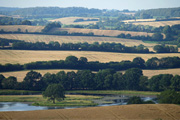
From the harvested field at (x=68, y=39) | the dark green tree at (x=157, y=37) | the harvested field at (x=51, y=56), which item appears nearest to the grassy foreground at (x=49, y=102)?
the harvested field at (x=51, y=56)

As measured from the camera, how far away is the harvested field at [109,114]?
53.6 meters

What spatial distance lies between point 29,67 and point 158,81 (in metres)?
35.4

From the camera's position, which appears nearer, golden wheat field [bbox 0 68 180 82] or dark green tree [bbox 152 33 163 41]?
golden wheat field [bbox 0 68 180 82]

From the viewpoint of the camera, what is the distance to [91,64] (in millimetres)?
112188

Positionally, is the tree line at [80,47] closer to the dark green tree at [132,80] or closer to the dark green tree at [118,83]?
the dark green tree at [132,80]

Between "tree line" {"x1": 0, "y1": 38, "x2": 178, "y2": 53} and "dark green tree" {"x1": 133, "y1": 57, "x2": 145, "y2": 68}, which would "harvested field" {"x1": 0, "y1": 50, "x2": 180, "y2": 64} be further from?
"dark green tree" {"x1": 133, "y1": 57, "x2": 145, "y2": 68}

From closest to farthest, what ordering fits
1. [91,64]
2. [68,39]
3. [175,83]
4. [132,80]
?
[175,83] < [132,80] < [91,64] < [68,39]

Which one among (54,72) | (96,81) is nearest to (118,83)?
(96,81)

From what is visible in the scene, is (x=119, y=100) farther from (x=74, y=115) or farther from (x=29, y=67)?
(x=29, y=67)

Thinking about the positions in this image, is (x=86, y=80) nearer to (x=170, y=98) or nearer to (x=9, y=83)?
(x=9, y=83)

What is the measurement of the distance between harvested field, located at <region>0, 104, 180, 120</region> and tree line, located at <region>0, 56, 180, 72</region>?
5153cm

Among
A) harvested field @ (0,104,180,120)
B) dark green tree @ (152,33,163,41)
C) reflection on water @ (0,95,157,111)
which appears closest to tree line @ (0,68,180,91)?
reflection on water @ (0,95,157,111)

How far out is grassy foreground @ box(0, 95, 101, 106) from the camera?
76062 millimetres

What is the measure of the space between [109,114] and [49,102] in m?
24.8
